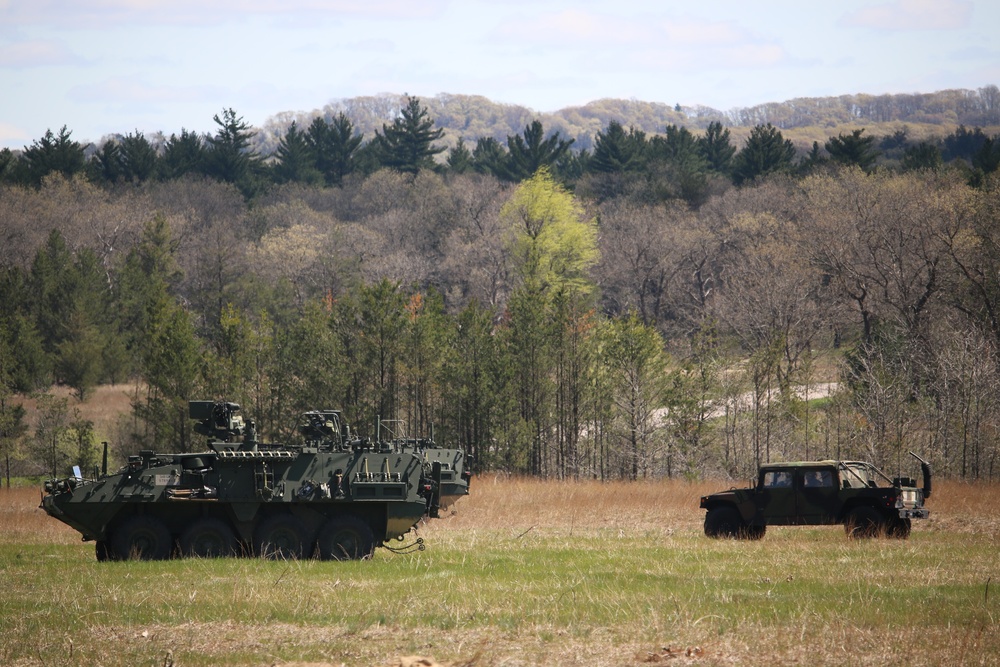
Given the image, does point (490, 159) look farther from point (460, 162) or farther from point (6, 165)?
point (6, 165)

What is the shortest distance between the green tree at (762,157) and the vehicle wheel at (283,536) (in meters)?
74.2

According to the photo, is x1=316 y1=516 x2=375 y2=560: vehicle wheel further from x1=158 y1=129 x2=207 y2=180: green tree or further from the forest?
x1=158 y1=129 x2=207 y2=180: green tree

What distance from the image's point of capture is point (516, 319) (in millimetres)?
49000

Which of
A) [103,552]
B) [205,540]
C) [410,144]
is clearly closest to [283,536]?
[205,540]

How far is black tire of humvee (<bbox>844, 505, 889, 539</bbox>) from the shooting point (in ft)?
72.2

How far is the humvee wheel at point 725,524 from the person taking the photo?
23.1 m

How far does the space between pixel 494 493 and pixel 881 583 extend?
20223 millimetres

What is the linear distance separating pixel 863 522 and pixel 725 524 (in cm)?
259

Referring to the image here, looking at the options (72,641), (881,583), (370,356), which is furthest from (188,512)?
(370,356)

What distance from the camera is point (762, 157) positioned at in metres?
91.6

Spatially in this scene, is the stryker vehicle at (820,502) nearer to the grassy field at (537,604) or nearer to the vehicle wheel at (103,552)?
Result: the grassy field at (537,604)

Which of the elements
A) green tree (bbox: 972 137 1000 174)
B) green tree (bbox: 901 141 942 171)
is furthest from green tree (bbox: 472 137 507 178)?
green tree (bbox: 972 137 1000 174)

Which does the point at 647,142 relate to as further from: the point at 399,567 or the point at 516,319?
the point at 399,567

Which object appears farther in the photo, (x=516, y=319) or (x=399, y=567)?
(x=516, y=319)
